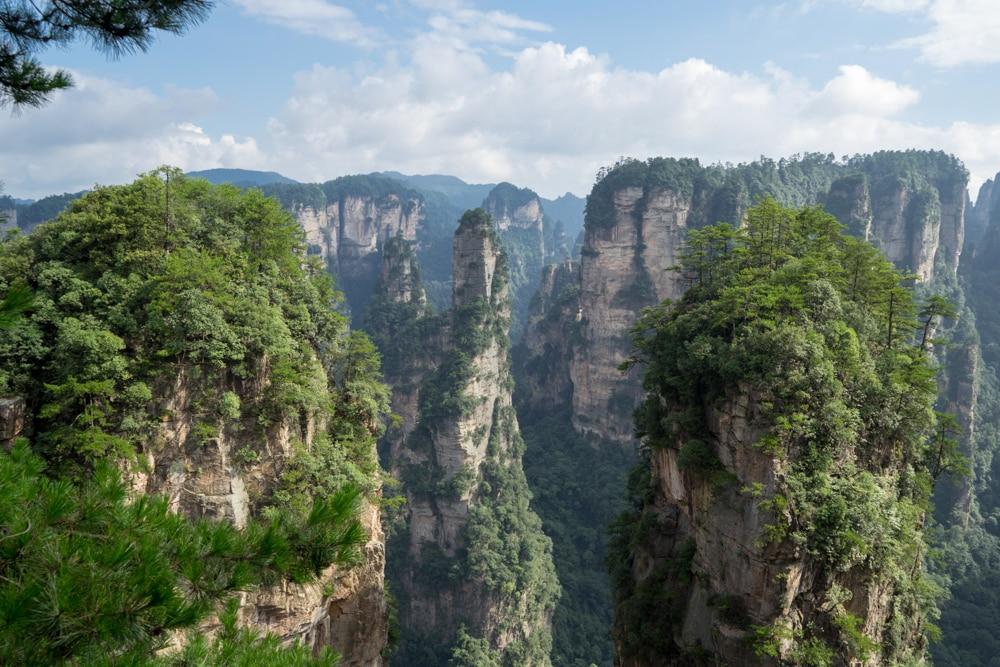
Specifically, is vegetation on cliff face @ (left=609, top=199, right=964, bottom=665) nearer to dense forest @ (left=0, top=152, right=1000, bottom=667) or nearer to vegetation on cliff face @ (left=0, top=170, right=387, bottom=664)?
dense forest @ (left=0, top=152, right=1000, bottom=667)

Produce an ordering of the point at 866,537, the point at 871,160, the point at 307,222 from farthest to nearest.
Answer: the point at 307,222, the point at 871,160, the point at 866,537

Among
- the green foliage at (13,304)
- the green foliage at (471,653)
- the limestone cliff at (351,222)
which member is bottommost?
the green foliage at (471,653)

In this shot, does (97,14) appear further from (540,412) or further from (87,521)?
(540,412)

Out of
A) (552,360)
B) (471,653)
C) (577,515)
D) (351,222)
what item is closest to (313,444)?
(471,653)

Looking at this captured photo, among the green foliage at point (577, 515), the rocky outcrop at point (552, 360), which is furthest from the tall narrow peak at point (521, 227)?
the green foliage at point (577, 515)

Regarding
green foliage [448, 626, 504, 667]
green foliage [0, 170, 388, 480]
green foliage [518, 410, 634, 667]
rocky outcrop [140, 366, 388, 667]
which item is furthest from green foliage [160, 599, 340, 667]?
green foliage [448, 626, 504, 667]

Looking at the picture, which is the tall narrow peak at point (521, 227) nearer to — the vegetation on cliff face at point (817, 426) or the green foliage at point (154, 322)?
the vegetation on cliff face at point (817, 426)

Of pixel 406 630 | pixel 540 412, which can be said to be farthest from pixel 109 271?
pixel 540 412
